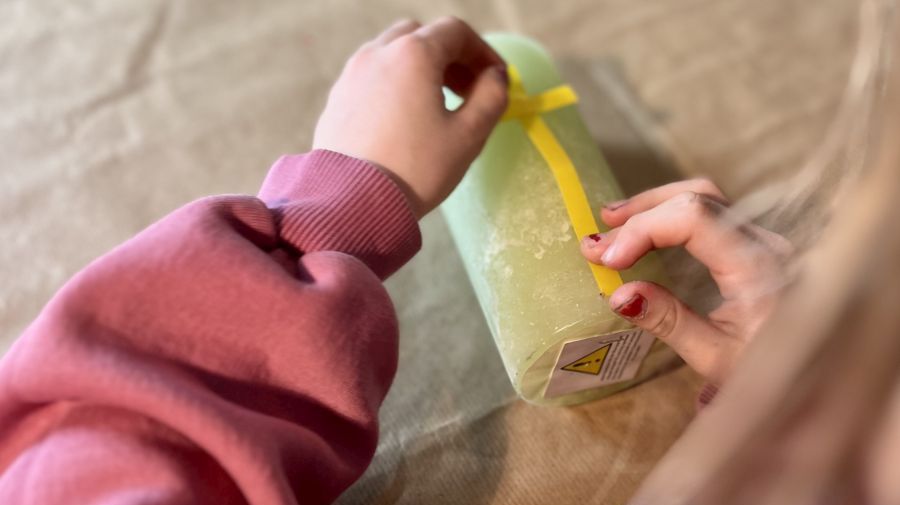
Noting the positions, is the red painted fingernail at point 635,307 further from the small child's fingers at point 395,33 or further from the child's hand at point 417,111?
the small child's fingers at point 395,33

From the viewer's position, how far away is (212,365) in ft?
1.23

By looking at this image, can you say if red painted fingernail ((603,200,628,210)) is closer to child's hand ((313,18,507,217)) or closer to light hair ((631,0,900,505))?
child's hand ((313,18,507,217))

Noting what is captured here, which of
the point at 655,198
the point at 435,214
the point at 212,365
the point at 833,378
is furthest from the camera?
the point at 435,214

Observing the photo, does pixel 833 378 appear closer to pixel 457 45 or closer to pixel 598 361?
pixel 598 361

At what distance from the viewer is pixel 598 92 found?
0.72 m

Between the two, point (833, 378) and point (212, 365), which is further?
point (212, 365)

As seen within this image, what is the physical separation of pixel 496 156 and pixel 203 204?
0.23 metres

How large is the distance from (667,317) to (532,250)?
10cm

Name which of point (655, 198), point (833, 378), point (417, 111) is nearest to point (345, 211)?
point (417, 111)

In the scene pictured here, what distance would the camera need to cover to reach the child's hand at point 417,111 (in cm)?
49

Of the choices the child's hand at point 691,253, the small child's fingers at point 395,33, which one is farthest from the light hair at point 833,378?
the small child's fingers at point 395,33

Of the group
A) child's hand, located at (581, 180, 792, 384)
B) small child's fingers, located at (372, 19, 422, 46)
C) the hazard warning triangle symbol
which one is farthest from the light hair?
small child's fingers, located at (372, 19, 422, 46)

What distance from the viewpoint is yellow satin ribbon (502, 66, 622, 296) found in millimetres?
469

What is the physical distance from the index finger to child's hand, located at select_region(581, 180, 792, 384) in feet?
0.49
